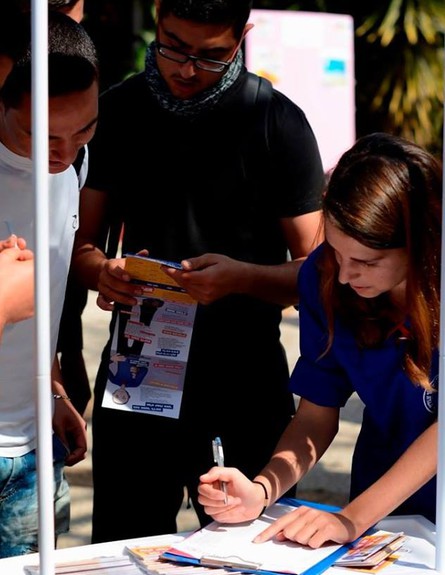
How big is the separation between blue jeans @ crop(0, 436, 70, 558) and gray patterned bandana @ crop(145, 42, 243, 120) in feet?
2.63

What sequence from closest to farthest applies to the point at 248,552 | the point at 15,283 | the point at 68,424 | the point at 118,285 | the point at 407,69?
the point at 15,283 → the point at 248,552 → the point at 118,285 → the point at 68,424 → the point at 407,69

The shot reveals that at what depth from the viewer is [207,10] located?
240cm

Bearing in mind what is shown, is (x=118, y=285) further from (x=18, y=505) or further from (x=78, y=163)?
(x=18, y=505)

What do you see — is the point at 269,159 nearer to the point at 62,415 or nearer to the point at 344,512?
the point at 62,415

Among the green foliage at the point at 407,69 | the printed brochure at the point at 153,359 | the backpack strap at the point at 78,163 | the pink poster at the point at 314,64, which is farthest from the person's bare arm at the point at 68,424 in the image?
the green foliage at the point at 407,69

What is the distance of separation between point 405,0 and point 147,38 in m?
2.23

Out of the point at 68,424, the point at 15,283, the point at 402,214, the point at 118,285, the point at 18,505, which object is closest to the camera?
the point at 15,283

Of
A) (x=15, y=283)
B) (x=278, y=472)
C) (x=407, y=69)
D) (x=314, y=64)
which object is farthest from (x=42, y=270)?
(x=407, y=69)

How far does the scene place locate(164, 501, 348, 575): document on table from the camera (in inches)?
70.4

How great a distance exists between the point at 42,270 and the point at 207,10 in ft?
3.46

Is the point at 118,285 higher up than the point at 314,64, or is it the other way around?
the point at 314,64

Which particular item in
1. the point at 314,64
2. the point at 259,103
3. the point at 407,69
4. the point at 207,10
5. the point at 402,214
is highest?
the point at 407,69

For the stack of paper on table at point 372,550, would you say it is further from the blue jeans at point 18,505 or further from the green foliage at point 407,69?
the green foliage at point 407,69

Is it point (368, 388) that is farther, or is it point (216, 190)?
point (216, 190)
